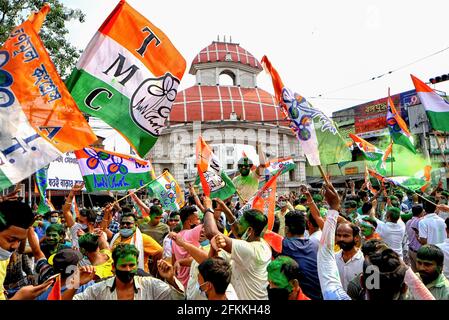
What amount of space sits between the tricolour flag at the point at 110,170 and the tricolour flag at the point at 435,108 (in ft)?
17.4

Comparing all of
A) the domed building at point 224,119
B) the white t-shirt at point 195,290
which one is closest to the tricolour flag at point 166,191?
the white t-shirt at point 195,290

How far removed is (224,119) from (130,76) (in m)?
48.6

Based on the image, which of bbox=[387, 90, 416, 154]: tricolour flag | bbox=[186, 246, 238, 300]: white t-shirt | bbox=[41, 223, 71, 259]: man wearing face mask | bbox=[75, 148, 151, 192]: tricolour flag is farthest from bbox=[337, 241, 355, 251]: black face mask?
bbox=[387, 90, 416, 154]: tricolour flag

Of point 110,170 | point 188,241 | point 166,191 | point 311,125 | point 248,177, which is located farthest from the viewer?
point 166,191

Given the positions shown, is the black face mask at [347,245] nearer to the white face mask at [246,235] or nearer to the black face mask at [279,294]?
the white face mask at [246,235]

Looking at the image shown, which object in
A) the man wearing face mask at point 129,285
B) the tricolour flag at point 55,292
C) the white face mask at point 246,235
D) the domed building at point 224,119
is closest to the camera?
the tricolour flag at point 55,292

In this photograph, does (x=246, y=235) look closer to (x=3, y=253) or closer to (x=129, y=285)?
(x=129, y=285)

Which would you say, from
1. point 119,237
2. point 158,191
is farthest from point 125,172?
point 119,237

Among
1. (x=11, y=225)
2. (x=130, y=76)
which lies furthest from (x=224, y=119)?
(x=11, y=225)

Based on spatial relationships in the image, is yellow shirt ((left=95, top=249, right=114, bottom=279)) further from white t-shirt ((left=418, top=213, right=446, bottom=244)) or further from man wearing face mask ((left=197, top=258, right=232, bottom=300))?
white t-shirt ((left=418, top=213, right=446, bottom=244))

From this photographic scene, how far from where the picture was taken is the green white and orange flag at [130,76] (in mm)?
4410

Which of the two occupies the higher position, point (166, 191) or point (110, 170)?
point (110, 170)

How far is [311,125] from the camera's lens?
17.5ft
